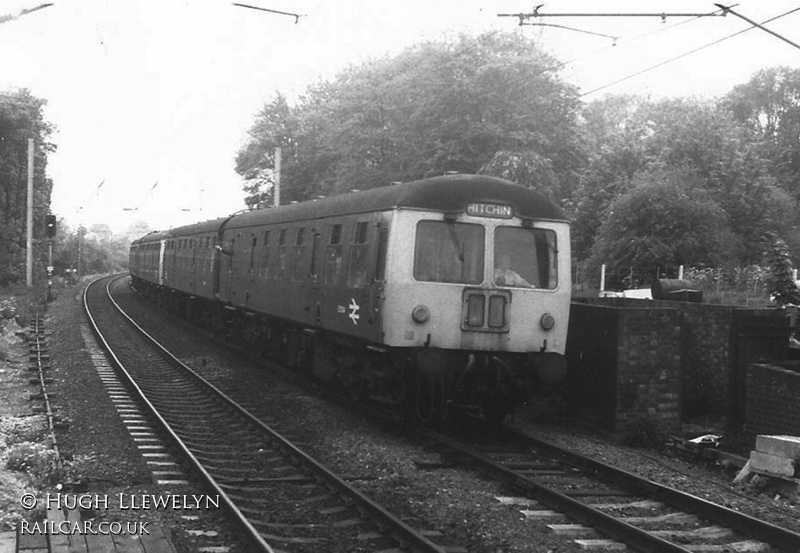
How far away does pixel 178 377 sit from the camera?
47.6 ft

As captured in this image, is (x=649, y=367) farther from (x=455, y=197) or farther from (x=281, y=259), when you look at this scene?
(x=281, y=259)

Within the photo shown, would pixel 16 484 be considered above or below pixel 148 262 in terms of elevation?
below

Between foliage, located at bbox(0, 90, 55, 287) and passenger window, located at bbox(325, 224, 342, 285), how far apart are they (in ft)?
98.4

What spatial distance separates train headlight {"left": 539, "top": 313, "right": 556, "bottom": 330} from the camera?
32.8ft

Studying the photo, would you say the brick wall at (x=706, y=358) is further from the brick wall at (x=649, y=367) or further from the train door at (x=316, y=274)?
the train door at (x=316, y=274)

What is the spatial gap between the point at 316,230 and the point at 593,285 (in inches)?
739

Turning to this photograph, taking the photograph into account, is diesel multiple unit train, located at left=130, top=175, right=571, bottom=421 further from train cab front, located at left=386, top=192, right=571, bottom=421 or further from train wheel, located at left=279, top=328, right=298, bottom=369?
train wheel, located at left=279, top=328, right=298, bottom=369

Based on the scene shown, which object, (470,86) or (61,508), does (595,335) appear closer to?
(61,508)

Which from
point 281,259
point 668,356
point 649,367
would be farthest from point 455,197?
point 281,259

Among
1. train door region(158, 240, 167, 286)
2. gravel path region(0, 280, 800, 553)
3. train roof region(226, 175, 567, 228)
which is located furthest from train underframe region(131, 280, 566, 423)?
train door region(158, 240, 167, 286)

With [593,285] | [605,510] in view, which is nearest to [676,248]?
[593,285]

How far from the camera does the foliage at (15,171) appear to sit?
38219 millimetres

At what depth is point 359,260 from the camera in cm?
1057

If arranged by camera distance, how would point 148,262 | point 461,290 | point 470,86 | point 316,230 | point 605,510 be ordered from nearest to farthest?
point 605,510 < point 461,290 < point 316,230 < point 470,86 < point 148,262
